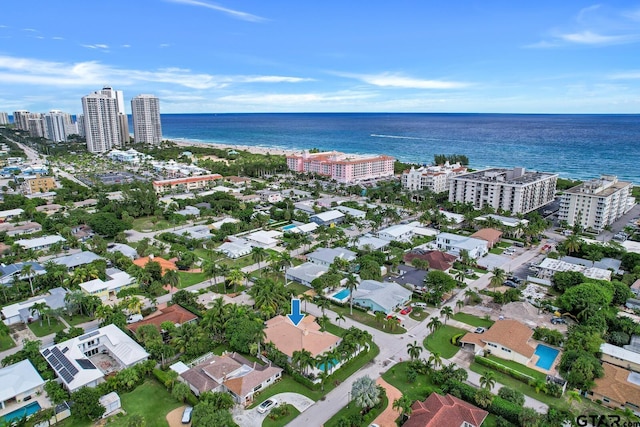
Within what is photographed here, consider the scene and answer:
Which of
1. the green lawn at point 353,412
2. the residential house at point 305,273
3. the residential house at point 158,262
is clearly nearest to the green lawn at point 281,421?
the green lawn at point 353,412

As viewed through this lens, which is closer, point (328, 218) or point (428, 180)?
point (328, 218)

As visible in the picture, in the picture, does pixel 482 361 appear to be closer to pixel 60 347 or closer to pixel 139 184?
pixel 60 347

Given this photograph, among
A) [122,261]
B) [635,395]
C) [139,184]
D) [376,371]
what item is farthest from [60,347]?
[139,184]

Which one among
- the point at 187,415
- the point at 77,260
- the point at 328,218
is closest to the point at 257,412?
the point at 187,415

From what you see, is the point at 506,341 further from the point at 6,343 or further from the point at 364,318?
the point at 6,343

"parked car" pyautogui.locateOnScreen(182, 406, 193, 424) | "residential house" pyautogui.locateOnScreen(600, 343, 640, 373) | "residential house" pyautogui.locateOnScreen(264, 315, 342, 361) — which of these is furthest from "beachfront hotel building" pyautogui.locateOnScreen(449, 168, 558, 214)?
"parked car" pyautogui.locateOnScreen(182, 406, 193, 424)
